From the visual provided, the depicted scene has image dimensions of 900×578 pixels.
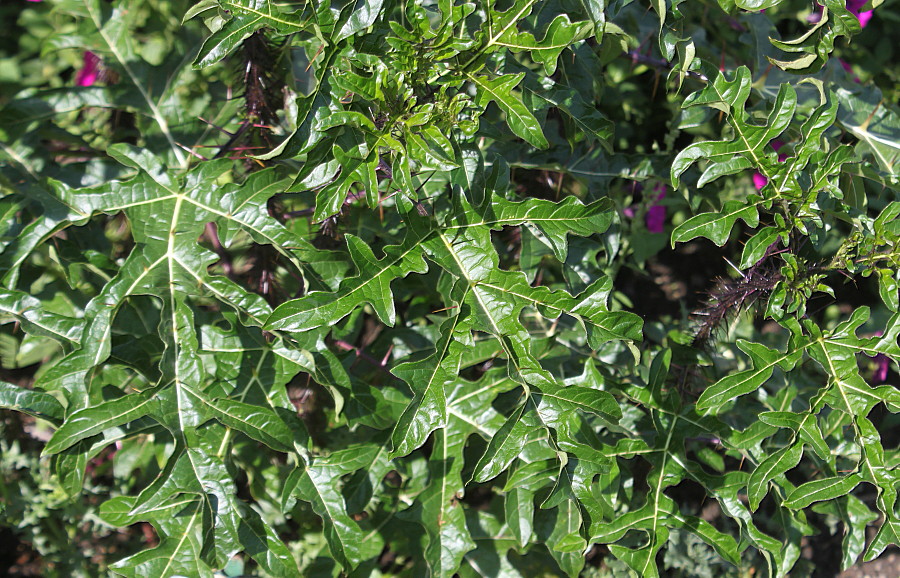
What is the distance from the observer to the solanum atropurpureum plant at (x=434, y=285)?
1.15 metres

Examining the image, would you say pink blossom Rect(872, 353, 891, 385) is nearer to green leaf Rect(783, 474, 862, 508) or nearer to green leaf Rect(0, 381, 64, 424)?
green leaf Rect(783, 474, 862, 508)

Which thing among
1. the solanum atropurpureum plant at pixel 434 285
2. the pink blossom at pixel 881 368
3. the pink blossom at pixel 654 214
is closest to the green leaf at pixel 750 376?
the solanum atropurpureum plant at pixel 434 285

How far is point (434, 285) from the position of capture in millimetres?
1521

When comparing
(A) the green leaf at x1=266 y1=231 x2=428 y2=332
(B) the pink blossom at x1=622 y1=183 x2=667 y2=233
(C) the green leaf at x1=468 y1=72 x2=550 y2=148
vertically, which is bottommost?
(B) the pink blossom at x1=622 y1=183 x2=667 y2=233

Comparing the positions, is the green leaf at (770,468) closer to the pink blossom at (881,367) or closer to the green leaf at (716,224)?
the green leaf at (716,224)

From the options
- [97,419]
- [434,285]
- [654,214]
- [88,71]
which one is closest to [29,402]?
[97,419]

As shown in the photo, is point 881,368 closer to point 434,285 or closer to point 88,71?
point 434,285

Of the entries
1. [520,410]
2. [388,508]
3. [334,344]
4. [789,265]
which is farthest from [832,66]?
[388,508]

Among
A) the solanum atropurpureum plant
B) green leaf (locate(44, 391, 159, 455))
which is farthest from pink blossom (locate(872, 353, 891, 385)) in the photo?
green leaf (locate(44, 391, 159, 455))

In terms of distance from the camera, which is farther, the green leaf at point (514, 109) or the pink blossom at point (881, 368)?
the pink blossom at point (881, 368)

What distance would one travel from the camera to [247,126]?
1.47 m

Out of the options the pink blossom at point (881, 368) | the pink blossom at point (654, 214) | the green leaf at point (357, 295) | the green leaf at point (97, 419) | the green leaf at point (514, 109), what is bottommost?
the pink blossom at point (881, 368)

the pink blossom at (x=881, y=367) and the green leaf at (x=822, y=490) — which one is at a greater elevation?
the green leaf at (x=822, y=490)

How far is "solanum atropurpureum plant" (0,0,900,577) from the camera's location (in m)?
1.15
